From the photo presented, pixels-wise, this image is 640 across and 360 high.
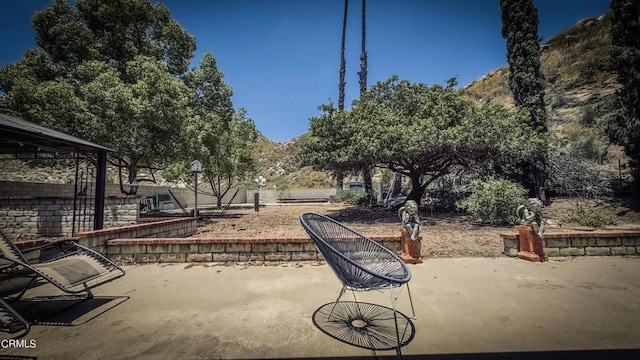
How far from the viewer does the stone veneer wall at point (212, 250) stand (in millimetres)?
4836

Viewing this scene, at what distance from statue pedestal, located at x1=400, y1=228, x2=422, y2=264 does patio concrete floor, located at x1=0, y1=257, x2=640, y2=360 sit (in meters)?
0.28

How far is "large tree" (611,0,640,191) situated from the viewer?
10.9 metres

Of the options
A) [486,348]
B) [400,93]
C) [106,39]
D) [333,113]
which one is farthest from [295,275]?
[106,39]

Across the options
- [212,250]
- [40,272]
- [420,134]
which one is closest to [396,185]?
[420,134]

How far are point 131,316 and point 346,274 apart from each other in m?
2.19

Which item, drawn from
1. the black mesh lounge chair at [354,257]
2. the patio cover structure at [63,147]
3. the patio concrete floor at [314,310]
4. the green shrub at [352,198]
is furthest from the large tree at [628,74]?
the patio cover structure at [63,147]

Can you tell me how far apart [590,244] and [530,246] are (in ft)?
4.14

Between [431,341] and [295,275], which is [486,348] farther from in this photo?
[295,275]

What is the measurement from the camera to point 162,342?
2.27m

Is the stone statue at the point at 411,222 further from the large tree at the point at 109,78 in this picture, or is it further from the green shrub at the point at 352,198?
the green shrub at the point at 352,198

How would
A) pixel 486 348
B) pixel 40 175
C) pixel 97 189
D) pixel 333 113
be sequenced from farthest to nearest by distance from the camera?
pixel 40 175, pixel 333 113, pixel 97 189, pixel 486 348

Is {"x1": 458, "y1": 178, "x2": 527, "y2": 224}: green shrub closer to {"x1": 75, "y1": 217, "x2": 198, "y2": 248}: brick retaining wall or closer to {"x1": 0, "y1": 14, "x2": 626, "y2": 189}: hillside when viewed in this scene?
{"x1": 0, "y1": 14, "x2": 626, "y2": 189}: hillside

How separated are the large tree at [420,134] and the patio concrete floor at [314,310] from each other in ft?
20.7

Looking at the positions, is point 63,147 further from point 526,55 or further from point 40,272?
point 526,55
